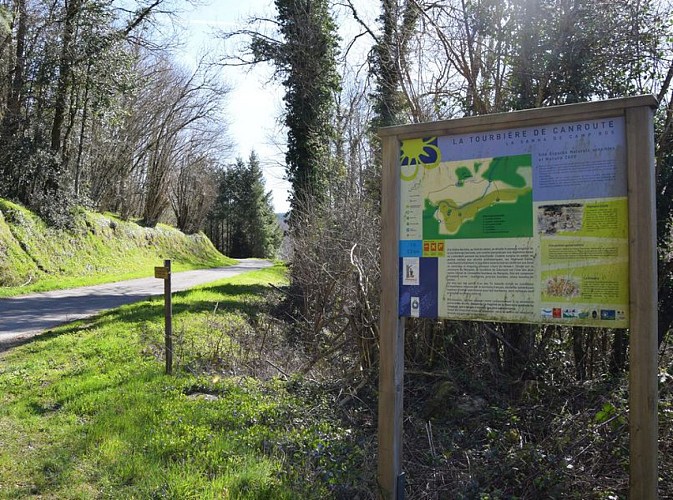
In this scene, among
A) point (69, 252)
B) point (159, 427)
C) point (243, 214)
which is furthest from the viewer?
point (243, 214)

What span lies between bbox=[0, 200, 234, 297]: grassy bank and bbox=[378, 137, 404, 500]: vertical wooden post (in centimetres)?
1381

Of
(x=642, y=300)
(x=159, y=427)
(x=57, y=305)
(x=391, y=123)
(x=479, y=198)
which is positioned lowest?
(x=159, y=427)

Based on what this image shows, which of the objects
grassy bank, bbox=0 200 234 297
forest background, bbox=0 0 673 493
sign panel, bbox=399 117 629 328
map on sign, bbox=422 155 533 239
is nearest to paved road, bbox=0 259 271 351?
grassy bank, bbox=0 200 234 297

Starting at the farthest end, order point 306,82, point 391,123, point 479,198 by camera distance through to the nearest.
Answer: point 306,82, point 391,123, point 479,198

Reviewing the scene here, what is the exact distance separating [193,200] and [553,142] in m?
47.7

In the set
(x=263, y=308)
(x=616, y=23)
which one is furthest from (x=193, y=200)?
(x=616, y=23)

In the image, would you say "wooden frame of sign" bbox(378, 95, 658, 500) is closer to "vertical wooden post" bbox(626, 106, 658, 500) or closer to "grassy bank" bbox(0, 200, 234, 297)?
"vertical wooden post" bbox(626, 106, 658, 500)

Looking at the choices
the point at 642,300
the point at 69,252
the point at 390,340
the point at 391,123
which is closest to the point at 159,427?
the point at 390,340

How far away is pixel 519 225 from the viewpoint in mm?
3293

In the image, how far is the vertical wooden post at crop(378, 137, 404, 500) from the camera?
3672 mm

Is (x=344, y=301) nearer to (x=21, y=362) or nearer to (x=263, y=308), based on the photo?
(x=21, y=362)

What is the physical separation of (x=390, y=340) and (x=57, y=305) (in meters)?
11.9

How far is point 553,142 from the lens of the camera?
10.6 ft

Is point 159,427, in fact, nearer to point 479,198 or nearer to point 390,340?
point 390,340
